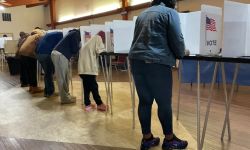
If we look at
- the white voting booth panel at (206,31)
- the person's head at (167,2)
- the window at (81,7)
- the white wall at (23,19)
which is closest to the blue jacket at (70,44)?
the white voting booth panel at (206,31)

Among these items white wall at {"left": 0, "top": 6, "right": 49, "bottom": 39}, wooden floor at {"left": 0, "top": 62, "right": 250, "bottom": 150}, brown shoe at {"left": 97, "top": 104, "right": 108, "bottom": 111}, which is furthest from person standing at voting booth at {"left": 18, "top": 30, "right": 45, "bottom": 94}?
white wall at {"left": 0, "top": 6, "right": 49, "bottom": 39}

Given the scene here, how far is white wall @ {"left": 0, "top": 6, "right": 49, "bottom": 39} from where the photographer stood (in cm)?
1591

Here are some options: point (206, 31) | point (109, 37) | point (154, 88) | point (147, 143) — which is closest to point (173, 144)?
point (147, 143)

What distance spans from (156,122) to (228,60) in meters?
1.53

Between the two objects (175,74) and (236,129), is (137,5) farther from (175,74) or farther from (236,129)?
(236,129)

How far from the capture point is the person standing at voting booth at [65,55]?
379cm

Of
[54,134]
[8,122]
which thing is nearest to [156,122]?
[54,134]

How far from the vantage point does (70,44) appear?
12.6 ft

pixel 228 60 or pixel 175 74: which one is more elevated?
pixel 228 60

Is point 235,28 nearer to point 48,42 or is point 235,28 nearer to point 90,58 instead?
point 90,58

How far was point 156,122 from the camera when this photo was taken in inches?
120

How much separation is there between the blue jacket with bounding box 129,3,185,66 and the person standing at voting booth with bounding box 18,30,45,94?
3272 millimetres

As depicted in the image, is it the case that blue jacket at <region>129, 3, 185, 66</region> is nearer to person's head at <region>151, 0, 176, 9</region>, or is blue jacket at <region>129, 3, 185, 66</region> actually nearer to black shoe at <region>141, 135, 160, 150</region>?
person's head at <region>151, 0, 176, 9</region>

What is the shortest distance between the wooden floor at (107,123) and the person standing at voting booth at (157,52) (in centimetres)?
49
